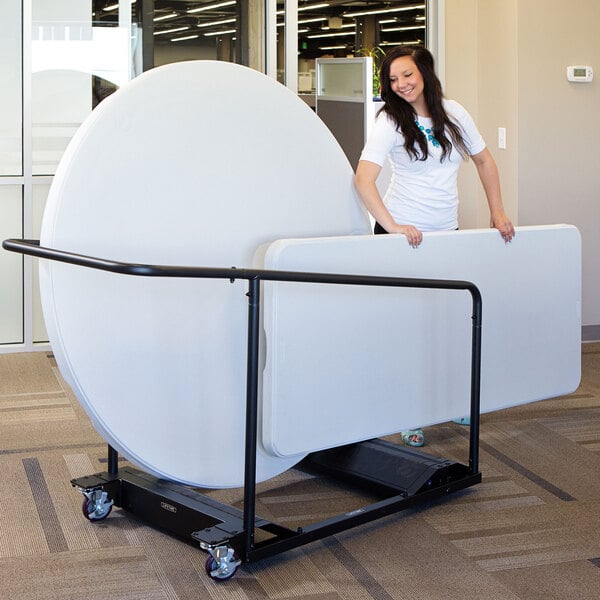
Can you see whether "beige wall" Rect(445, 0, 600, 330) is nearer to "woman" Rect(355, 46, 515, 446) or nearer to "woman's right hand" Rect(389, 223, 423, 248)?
"woman" Rect(355, 46, 515, 446)

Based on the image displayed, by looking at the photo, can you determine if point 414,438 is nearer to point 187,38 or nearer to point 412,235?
point 412,235

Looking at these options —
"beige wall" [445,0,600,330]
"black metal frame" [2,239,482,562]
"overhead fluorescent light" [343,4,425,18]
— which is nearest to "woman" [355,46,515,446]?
"black metal frame" [2,239,482,562]

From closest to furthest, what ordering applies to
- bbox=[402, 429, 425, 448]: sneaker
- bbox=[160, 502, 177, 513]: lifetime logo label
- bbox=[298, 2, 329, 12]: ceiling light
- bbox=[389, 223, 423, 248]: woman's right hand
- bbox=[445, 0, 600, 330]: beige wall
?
bbox=[160, 502, 177, 513]: lifetime logo label → bbox=[389, 223, 423, 248]: woman's right hand → bbox=[402, 429, 425, 448]: sneaker → bbox=[445, 0, 600, 330]: beige wall → bbox=[298, 2, 329, 12]: ceiling light

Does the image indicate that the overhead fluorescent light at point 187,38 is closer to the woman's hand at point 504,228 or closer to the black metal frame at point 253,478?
the woman's hand at point 504,228

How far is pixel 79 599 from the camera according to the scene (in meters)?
2.58

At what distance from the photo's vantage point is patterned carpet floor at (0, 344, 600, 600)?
2.66 metres

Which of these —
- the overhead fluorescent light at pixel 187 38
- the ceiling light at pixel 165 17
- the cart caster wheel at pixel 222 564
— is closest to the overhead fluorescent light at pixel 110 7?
the ceiling light at pixel 165 17

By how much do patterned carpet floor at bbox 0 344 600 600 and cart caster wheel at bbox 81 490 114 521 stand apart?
4cm

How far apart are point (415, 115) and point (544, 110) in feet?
7.01

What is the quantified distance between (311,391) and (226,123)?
82cm

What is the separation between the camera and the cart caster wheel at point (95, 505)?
3082 millimetres

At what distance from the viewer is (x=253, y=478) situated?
107 inches

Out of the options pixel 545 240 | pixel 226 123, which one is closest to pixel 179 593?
pixel 226 123

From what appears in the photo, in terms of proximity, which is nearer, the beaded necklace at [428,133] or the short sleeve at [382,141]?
the short sleeve at [382,141]
